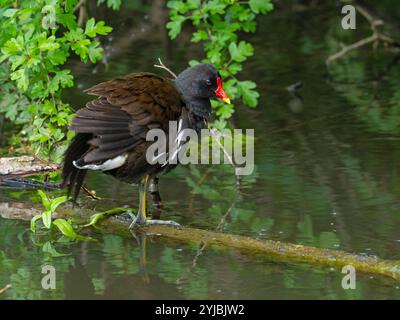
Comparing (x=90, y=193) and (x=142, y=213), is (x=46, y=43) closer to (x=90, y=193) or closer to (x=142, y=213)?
(x=90, y=193)

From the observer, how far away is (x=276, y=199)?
22.4ft

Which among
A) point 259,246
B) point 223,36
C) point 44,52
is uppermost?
point 223,36

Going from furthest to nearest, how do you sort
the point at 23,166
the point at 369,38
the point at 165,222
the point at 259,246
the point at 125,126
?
the point at 369,38, the point at 23,166, the point at 165,222, the point at 125,126, the point at 259,246

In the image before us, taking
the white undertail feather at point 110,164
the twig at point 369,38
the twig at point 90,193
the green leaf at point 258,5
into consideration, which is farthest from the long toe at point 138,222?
the twig at point 369,38

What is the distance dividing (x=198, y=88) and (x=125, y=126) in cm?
70

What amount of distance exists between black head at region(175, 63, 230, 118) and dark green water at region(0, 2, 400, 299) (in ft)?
2.46

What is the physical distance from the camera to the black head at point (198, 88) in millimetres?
6195

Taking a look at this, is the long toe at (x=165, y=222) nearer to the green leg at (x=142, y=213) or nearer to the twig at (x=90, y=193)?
the green leg at (x=142, y=213)

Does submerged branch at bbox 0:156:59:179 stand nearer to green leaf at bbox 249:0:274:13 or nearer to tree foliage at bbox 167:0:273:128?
tree foliage at bbox 167:0:273:128

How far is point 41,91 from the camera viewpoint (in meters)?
6.70

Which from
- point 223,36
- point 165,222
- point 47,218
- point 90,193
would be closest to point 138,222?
point 165,222

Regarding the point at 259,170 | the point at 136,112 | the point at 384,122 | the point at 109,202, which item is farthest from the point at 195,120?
the point at 384,122

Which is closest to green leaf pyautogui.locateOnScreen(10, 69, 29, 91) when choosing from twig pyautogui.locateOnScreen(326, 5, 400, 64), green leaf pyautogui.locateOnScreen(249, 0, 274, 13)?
green leaf pyautogui.locateOnScreen(249, 0, 274, 13)

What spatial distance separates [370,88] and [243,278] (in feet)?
17.3
